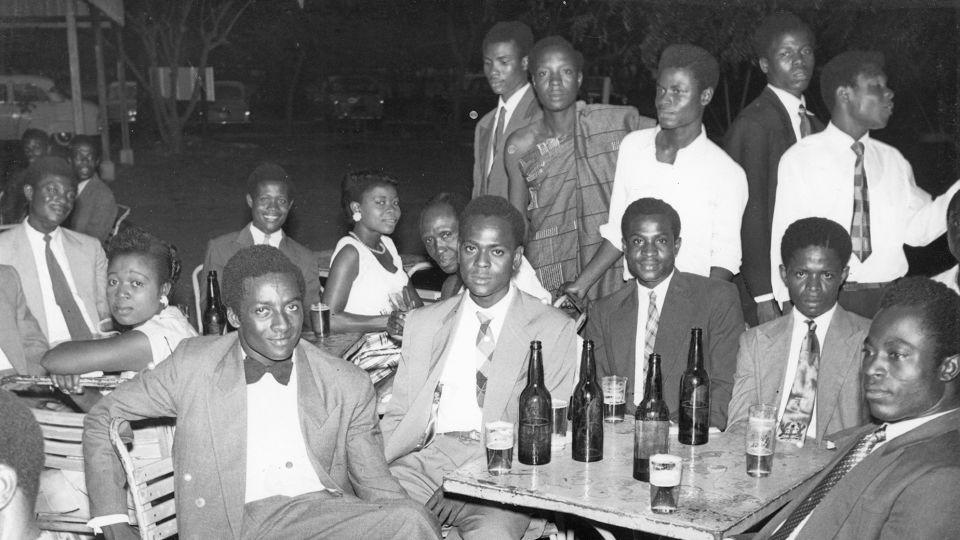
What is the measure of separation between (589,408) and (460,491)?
0.64m

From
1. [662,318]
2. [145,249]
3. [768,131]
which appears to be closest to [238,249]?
[145,249]

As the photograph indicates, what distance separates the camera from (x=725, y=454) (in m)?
3.74

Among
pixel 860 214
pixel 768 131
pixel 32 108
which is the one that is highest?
pixel 32 108

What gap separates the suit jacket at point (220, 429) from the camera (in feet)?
11.8

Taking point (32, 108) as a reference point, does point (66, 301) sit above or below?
below

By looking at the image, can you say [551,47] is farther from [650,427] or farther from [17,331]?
[17,331]

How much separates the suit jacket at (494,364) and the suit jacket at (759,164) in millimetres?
1568

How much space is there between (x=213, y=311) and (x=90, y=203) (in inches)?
145

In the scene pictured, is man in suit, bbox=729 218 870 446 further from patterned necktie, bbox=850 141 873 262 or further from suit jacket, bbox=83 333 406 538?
suit jacket, bbox=83 333 406 538

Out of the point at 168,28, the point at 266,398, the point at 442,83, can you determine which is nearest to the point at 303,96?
the point at 442,83

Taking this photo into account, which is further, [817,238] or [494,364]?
[817,238]

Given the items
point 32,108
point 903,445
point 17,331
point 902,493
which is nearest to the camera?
point 902,493

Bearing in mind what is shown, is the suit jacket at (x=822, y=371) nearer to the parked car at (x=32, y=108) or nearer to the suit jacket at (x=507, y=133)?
the suit jacket at (x=507, y=133)

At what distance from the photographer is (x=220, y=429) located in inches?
144
